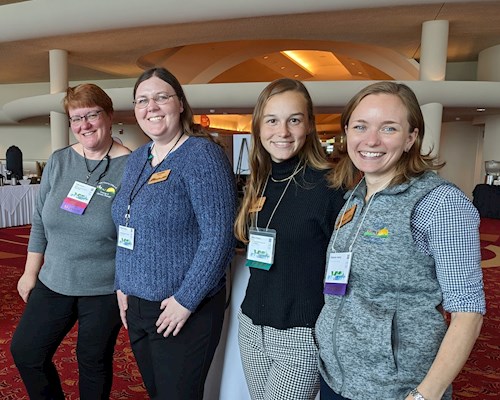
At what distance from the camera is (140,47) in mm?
10539

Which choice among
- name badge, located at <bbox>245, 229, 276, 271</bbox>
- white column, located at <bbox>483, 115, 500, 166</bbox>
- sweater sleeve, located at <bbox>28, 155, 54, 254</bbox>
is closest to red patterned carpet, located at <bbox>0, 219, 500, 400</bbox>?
sweater sleeve, located at <bbox>28, 155, 54, 254</bbox>

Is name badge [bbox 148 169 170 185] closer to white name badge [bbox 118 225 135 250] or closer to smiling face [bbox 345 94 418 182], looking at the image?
white name badge [bbox 118 225 135 250]

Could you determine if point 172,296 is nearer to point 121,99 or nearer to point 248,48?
point 121,99

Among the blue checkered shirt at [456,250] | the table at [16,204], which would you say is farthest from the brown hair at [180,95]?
the table at [16,204]

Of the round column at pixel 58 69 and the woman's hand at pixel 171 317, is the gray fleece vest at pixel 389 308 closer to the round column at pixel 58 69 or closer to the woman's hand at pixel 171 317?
the woman's hand at pixel 171 317

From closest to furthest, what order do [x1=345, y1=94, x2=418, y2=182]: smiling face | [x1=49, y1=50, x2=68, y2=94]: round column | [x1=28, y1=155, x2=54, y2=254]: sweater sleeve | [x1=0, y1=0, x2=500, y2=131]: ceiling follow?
1. [x1=345, y1=94, x2=418, y2=182]: smiling face
2. [x1=28, y1=155, x2=54, y2=254]: sweater sleeve
3. [x1=0, y1=0, x2=500, y2=131]: ceiling
4. [x1=49, y1=50, x2=68, y2=94]: round column

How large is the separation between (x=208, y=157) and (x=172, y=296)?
1.42 feet

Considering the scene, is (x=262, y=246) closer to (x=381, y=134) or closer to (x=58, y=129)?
(x=381, y=134)

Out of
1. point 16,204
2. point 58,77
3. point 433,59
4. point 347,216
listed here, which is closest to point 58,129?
point 58,77

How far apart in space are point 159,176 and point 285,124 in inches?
16.8

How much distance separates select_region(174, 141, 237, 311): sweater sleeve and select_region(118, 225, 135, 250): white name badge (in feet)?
0.75

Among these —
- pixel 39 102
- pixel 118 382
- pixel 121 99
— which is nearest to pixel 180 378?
pixel 118 382

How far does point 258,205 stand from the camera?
1.31 metres

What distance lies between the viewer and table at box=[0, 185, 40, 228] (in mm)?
7184
